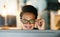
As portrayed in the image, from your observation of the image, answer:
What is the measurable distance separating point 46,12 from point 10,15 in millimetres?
332

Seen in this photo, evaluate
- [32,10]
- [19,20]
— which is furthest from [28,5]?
[19,20]

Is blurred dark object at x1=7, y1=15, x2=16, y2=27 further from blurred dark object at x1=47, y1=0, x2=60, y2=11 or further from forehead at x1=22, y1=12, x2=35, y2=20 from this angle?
blurred dark object at x1=47, y1=0, x2=60, y2=11

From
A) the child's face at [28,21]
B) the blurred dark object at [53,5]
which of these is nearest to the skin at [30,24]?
the child's face at [28,21]

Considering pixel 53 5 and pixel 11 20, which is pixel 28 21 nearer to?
pixel 11 20

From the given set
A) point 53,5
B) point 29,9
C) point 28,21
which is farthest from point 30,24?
point 53,5

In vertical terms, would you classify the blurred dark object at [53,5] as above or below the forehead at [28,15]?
above

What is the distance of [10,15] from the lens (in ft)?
3.84

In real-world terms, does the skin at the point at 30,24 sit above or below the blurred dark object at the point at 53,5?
below

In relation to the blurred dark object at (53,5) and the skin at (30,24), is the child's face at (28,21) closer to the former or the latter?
the skin at (30,24)

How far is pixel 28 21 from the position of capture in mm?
1190

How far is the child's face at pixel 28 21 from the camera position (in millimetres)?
1176

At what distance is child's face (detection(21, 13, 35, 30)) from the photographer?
1176mm

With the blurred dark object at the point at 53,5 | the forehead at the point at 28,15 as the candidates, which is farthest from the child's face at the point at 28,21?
the blurred dark object at the point at 53,5

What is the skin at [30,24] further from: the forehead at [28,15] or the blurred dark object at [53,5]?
the blurred dark object at [53,5]
